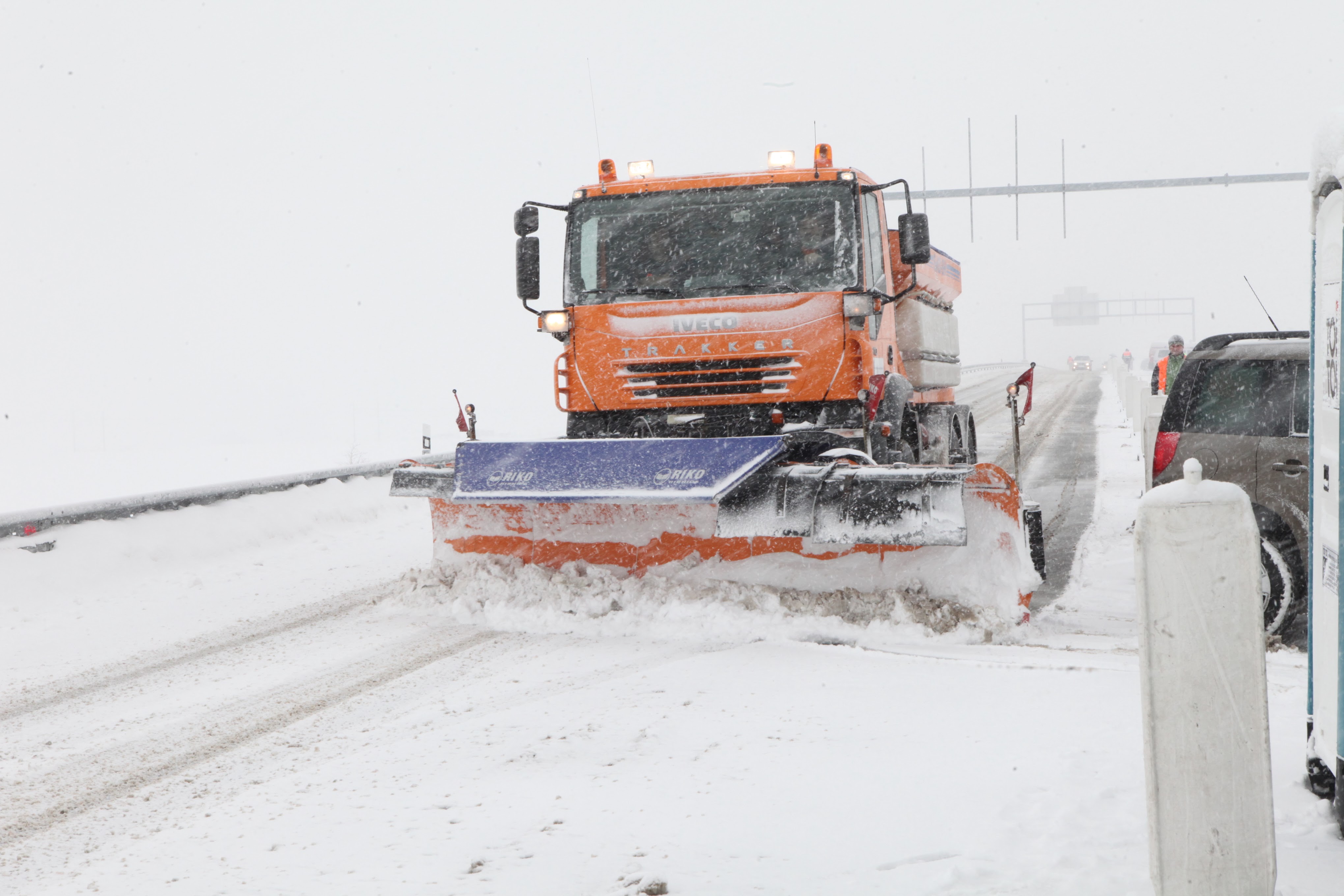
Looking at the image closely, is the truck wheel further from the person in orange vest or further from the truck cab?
the person in orange vest

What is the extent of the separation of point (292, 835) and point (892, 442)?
193 inches

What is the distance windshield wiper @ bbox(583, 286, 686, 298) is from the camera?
741 cm

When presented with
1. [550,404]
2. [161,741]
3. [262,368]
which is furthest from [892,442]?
[262,368]

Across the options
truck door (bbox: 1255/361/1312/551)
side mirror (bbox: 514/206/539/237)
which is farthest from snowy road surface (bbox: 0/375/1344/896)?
side mirror (bbox: 514/206/539/237)

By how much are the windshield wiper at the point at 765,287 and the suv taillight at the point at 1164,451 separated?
238cm

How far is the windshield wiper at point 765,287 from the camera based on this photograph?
7.24 m

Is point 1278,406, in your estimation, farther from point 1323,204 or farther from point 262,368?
point 262,368

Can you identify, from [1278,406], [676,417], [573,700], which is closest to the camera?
[573,700]

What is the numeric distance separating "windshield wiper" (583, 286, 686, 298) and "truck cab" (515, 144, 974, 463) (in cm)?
1

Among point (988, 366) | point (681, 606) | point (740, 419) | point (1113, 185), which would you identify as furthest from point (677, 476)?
point (988, 366)

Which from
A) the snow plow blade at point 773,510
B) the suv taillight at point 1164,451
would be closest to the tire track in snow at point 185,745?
the snow plow blade at point 773,510

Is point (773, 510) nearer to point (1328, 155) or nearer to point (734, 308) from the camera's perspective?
point (734, 308)

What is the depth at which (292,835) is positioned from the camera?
3379 mm

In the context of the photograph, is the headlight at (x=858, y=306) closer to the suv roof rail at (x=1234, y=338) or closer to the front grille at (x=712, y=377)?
the front grille at (x=712, y=377)
